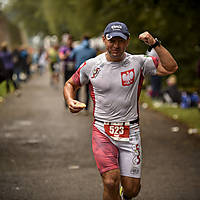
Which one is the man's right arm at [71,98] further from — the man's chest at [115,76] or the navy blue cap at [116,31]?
the navy blue cap at [116,31]

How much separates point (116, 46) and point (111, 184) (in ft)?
4.05

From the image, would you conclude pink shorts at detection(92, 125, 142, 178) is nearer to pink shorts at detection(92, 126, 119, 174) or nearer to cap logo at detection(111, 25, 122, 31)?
pink shorts at detection(92, 126, 119, 174)

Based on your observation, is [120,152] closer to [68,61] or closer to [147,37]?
[147,37]

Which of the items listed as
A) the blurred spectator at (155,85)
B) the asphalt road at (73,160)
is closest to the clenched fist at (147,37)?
the asphalt road at (73,160)

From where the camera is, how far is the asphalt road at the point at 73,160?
666cm

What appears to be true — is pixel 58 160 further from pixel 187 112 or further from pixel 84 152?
pixel 187 112

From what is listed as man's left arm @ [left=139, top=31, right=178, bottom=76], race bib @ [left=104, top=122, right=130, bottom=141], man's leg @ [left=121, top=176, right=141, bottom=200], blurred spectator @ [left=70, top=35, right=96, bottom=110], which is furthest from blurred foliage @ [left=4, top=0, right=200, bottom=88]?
man's leg @ [left=121, top=176, right=141, bottom=200]

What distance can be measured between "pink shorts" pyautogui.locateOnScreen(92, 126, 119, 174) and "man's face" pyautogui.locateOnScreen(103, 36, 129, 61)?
743 millimetres

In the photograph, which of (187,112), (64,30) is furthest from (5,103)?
(64,30)

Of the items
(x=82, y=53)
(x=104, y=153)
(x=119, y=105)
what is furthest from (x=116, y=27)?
(x=82, y=53)

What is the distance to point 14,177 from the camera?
7.47 m

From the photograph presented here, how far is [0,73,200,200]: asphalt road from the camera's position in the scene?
21.8ft

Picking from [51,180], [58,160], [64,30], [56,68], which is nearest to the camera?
[51,180]

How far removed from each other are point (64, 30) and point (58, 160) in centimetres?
4534
